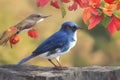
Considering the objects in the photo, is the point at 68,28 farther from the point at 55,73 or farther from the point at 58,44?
the point at 55,73

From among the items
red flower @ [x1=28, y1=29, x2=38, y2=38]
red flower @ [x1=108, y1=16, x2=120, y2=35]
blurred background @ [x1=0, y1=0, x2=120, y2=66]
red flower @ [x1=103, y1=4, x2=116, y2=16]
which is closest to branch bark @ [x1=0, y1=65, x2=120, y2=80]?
red flower @ [x1=28, y1=29, x2=38, y2=38]

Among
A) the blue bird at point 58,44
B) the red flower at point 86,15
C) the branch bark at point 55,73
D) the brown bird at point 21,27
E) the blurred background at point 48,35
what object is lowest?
the blurred background at point 48,35

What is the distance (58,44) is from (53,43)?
0.14ft

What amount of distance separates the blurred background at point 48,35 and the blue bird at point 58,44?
5.64 m

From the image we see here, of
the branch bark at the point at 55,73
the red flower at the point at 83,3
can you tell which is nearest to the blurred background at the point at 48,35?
the branch bark at the point at 55,73

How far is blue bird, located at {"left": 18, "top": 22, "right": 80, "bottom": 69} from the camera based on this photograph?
18.3ft

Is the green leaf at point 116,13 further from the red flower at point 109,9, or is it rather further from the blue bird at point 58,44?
the blue bird at point 58,44

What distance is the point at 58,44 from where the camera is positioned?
5.65 m

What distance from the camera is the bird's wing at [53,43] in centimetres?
557

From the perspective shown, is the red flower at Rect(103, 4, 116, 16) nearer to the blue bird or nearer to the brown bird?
the blue bird

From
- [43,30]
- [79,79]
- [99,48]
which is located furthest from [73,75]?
[99,48]

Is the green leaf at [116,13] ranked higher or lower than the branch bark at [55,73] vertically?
higher

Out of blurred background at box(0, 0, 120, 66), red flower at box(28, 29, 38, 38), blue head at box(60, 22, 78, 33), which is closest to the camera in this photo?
red flower at box(28, 29, 38, 38)

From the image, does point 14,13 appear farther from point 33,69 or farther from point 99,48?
point 33,69
